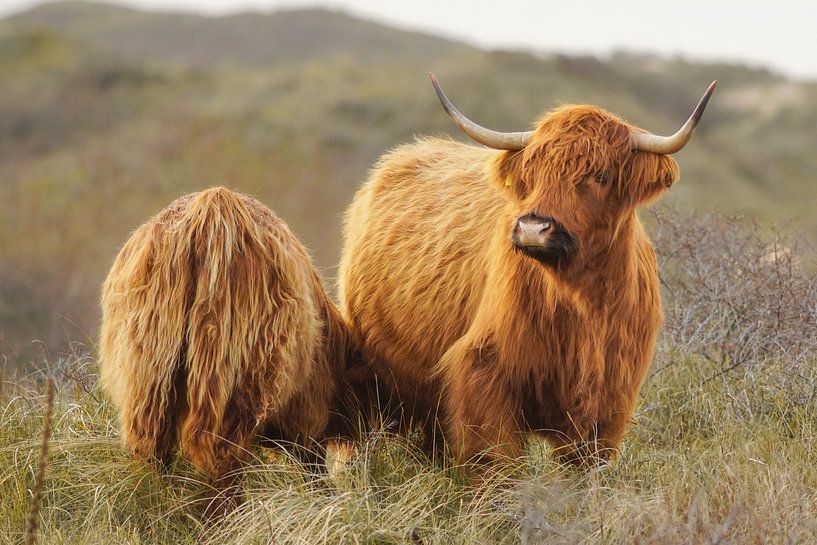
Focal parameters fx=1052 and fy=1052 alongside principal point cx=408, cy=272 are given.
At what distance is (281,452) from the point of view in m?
4.54

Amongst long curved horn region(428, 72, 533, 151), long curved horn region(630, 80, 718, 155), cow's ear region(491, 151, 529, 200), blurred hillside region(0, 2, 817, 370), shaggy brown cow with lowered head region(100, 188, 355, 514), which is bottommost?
blurred hillside region(0, 2, 817, 370)

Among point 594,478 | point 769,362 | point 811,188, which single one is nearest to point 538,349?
point 594,478

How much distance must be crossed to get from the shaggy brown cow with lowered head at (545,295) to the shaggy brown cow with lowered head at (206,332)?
0.91 metres

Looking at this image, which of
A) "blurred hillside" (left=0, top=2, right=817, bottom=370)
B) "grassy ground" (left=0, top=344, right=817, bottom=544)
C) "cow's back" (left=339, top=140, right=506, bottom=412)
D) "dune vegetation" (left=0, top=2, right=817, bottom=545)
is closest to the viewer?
"grassy ground" (left=0, top=344, right=817, bottom=544)

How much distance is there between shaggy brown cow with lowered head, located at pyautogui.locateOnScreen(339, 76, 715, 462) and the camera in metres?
4.34

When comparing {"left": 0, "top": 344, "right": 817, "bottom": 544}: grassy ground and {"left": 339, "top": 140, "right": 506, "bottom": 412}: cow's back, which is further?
{"left": 339, "top": 140, "right": 506, "bottom": 412}: cow's back

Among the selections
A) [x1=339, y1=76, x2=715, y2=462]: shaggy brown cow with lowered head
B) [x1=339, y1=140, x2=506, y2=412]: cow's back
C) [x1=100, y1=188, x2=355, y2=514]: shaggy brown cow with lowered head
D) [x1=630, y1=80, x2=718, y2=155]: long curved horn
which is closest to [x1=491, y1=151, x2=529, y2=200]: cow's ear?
[x1=339, y1=76, x2=715, y2=462]: shaggy brown cow with lowered head

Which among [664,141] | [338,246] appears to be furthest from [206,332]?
[338,246]

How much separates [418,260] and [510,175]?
103 centimetres

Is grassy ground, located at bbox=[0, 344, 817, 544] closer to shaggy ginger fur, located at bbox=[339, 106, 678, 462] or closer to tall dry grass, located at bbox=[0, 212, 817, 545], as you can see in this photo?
tall dry grass, located at bbox=[0, 212, 817, 545]

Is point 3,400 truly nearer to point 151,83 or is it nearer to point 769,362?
point 769,362

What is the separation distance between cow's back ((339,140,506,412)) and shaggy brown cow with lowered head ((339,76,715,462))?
1 cm

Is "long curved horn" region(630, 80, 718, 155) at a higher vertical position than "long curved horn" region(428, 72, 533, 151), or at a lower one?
higher

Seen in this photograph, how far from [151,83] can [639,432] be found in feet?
124
